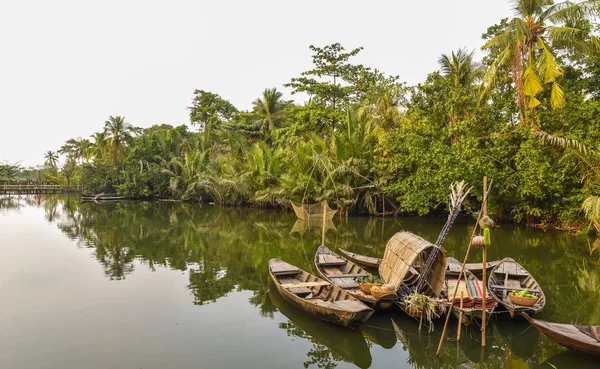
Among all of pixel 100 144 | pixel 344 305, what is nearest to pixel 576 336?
pixel 344 305

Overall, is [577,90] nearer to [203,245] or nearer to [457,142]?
[457,142]

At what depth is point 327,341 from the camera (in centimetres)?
610

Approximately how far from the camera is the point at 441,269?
6.89 metres

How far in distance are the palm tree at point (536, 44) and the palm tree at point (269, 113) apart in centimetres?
1698

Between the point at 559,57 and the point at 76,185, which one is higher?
the point at 559,57

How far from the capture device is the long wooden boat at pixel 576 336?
5.02 m

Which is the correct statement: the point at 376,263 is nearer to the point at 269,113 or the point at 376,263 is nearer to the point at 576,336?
the point at 576,336

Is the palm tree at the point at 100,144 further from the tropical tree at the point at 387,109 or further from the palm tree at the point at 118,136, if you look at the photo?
the tropical tree at the point at 387,109

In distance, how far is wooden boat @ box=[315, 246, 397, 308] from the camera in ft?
22.4

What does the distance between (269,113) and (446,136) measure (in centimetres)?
1594

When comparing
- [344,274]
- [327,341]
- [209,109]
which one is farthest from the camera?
[209,109]

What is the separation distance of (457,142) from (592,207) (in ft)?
24.1

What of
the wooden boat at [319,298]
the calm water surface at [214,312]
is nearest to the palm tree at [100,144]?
the calm water surface at [214,312]

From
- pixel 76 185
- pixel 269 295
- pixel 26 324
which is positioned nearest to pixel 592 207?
pixel 269 295
